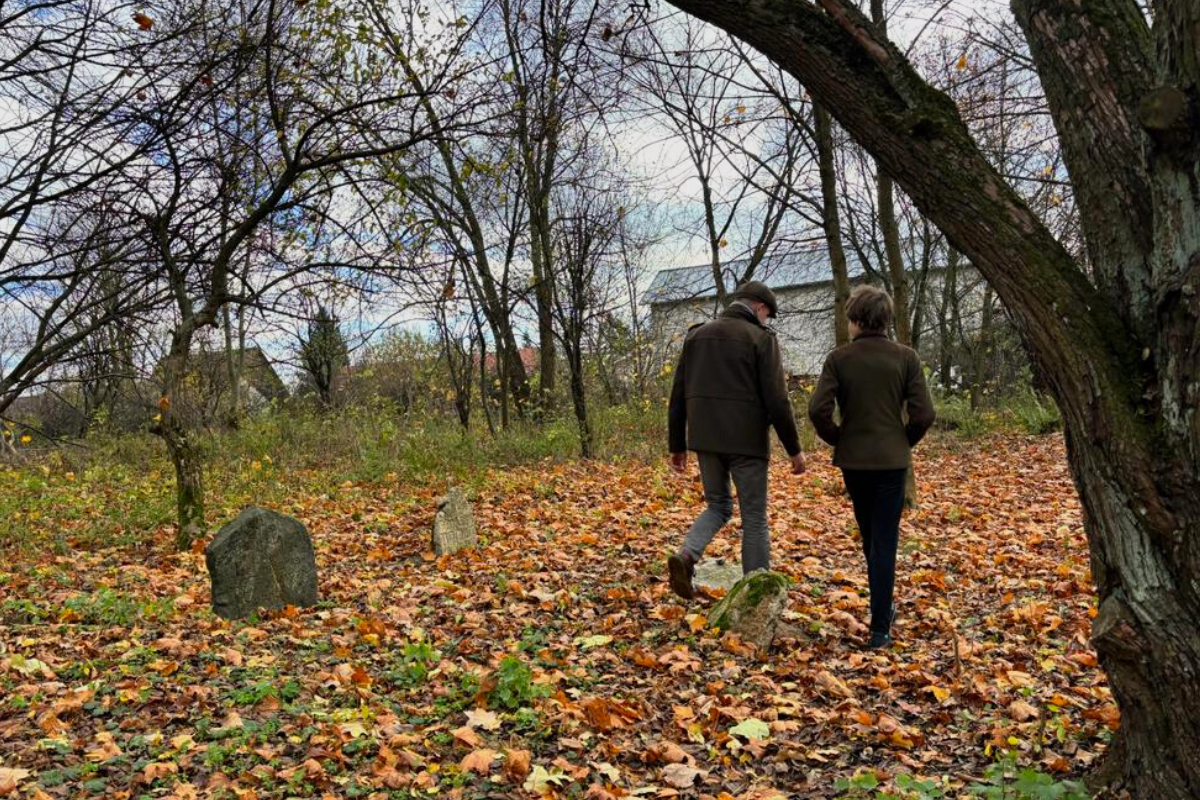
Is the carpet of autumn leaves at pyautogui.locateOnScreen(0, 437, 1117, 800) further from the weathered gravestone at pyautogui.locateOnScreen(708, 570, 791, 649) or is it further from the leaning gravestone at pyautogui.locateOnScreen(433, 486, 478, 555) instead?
the leaning gravestone at pyautogui.locateOnScreen(433, 486, 478, 555)

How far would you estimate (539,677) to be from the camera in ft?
13.6

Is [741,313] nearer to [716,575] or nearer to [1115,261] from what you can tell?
[716,575]

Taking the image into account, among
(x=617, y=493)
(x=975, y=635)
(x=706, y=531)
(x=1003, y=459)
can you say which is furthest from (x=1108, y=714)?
(x=1003, y=459)

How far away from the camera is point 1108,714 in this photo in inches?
133

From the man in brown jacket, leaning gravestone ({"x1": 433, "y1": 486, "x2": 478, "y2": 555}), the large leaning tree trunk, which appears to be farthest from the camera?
leaning gravestone ({"x1": 433, "y1": 486, "x2": 478, "y2": 555})

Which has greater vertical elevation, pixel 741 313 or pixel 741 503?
pixel 741 313

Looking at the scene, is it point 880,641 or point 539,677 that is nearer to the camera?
point 539,677

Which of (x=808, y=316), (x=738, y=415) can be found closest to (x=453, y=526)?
(x=738, y=415)

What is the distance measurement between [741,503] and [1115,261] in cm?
288

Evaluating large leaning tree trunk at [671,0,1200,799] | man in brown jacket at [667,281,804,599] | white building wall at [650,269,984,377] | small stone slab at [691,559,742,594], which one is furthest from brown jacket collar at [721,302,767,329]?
white building wall at [650,269,984,377]

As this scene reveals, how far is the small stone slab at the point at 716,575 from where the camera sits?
5574 mm

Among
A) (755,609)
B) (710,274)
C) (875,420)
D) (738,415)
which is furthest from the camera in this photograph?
(710,274)

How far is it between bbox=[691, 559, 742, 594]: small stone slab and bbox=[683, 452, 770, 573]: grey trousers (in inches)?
14.9

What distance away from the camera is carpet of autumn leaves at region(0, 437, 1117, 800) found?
327cm
